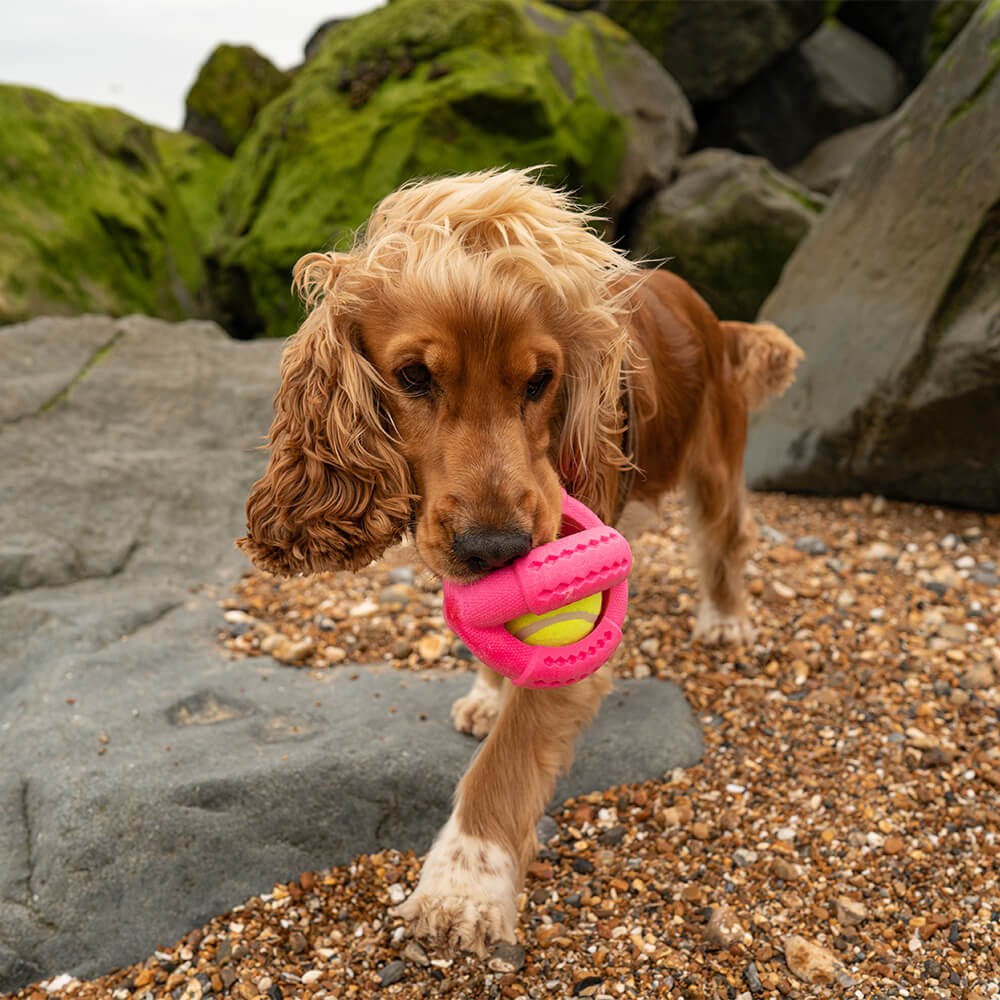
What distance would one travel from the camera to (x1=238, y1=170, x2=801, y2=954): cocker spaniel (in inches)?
86.3

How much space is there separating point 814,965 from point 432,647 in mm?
1870

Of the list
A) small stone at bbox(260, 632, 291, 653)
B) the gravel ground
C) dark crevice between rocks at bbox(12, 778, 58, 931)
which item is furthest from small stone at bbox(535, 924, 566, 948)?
small stone at bbox(260, 632, 291, 653)

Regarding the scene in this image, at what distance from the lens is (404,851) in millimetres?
2811

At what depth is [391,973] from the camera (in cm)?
239

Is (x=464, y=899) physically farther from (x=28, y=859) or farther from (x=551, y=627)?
(x=28, y=859)

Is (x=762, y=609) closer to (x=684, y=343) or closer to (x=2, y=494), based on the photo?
(x=684, y=343)

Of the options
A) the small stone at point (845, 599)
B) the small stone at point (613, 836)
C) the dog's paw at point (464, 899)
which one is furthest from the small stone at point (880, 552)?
the dog's paw at point (464, 899)

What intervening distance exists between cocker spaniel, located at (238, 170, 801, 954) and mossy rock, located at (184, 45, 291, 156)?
1025cm

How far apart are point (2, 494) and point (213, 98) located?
8.98m

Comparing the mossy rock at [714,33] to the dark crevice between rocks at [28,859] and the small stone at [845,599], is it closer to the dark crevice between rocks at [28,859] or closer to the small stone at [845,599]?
the small stone at [845,599]

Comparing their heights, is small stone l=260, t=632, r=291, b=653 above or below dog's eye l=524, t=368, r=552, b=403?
below

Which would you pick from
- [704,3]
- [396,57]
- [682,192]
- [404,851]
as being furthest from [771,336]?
[704,3]

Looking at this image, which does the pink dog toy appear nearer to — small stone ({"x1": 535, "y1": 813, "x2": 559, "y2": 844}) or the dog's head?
the dog's head

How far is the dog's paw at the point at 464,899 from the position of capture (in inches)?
95.0
